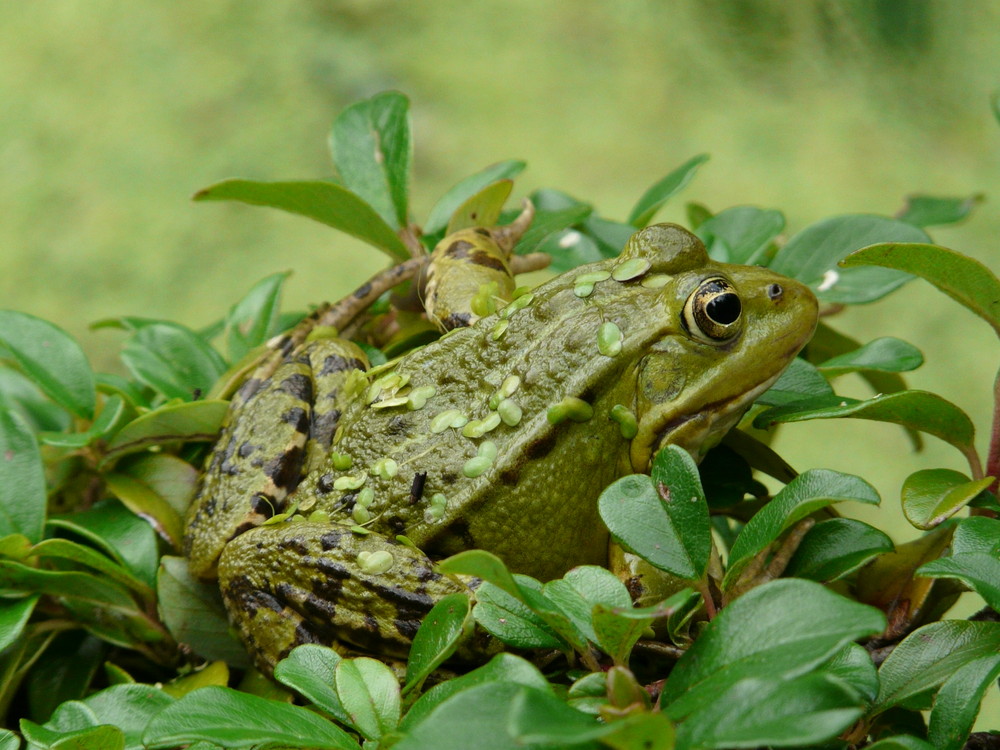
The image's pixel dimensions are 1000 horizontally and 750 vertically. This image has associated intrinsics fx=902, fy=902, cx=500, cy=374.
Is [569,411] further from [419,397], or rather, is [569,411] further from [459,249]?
[459,249]

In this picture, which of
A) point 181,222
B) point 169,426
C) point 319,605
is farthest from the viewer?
point 181,222

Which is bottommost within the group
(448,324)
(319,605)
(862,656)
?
(319,605)

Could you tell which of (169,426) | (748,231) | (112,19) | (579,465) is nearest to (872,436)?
(748,231)

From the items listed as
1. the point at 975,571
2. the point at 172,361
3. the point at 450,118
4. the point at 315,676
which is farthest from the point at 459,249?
the point at 450,118

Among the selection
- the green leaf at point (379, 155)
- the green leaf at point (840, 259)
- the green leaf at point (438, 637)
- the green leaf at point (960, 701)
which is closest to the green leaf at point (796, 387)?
the green leaf at point (840, 259)

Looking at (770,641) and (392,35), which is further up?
(392,35)

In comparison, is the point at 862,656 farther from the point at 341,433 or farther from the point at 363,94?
the point at 363,94
